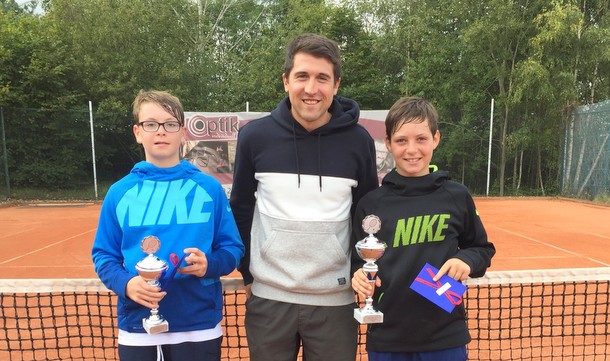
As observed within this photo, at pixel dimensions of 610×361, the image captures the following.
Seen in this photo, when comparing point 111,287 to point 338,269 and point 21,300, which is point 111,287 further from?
point 21,300

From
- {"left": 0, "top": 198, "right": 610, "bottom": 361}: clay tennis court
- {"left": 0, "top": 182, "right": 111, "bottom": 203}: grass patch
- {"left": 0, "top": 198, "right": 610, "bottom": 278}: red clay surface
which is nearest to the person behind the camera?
{"left": 0, "top": 198, "right": 610, "bottom": 361}: clay tennis court

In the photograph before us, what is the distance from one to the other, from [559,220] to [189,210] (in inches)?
373

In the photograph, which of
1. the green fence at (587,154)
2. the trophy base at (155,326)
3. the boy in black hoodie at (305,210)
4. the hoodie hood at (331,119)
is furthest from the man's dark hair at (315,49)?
the green fence at (587,154)

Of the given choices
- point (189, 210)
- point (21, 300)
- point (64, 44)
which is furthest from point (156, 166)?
point (64, 44)

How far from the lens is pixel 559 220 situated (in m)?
9.18

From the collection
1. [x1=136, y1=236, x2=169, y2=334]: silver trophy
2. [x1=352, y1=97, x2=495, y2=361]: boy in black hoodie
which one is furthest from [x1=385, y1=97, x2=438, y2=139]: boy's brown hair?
[x1=136, y1=236, x2=169, y2=334]: silver trophy

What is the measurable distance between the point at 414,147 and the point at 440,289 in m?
0.51

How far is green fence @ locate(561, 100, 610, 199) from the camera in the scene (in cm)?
1212

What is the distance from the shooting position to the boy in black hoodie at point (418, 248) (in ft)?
5.16

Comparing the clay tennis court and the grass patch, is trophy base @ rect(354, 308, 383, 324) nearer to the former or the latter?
the clay tennis court

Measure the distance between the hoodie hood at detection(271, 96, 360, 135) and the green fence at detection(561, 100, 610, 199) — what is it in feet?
42.0

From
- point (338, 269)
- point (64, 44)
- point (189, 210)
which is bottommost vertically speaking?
point (338, 269)

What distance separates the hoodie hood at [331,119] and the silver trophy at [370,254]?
1.34 feet

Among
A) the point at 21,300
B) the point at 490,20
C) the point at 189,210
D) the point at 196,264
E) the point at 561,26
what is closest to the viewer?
the point at 196,264
